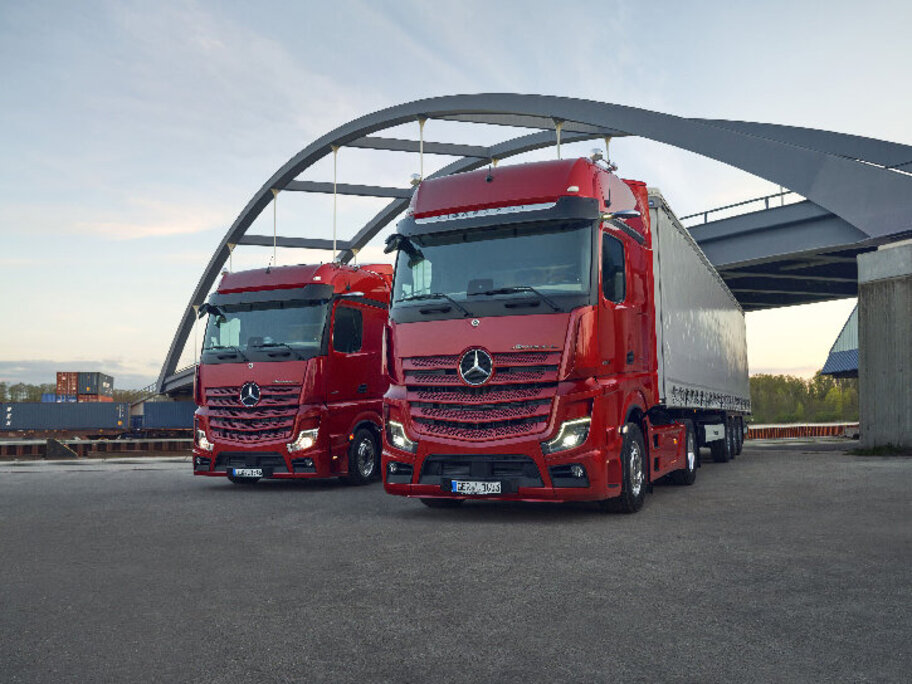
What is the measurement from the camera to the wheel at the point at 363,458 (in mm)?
13023

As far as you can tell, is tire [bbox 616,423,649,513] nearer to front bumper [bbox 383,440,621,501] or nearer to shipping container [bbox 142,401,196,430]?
front bumper [bbox 383,440,621,501]

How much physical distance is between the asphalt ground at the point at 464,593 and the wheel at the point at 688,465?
2.16 m

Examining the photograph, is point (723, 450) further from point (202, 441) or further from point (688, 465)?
point (202, 441)

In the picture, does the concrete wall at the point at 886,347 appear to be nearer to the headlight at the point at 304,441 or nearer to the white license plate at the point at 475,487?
the headlight at the point at 304,441

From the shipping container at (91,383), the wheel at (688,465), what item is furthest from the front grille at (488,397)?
the shipping container at (91,383)

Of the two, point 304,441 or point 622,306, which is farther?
point 304,441

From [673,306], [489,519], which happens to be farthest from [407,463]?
[673,306]

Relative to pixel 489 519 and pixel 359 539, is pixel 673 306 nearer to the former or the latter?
pixel 489 519

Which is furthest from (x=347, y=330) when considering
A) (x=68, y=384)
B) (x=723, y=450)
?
(x=68, y=384)

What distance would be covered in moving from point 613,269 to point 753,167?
63.3ft

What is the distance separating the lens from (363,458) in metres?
13.4

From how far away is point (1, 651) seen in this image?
4.25 metres

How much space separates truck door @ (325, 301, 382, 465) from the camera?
1263cm

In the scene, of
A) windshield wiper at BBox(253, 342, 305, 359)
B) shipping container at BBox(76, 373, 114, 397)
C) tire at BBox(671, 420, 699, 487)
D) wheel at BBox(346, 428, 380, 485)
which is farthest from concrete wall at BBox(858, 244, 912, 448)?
shipping container at BBox(76, 373, 114, 397)
